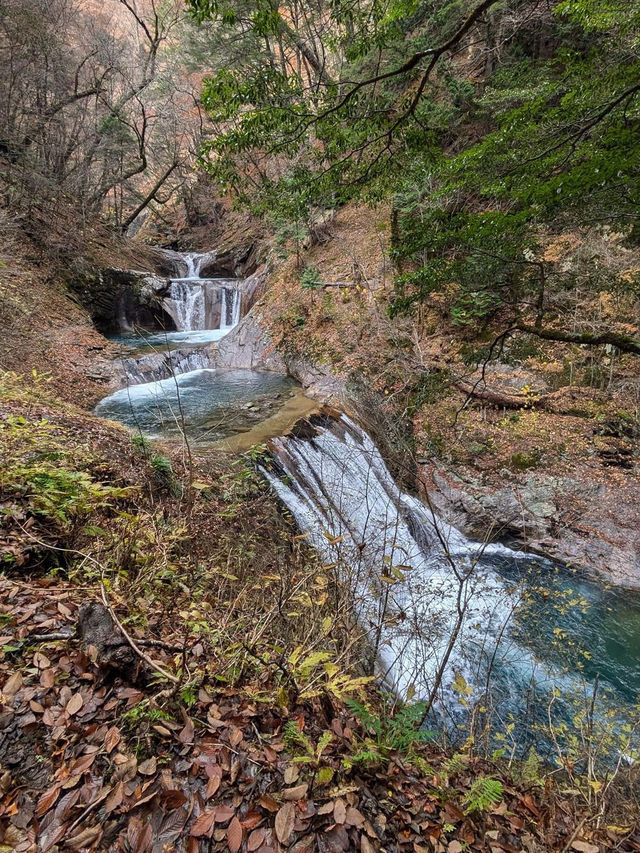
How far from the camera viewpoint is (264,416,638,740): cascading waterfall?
4.58 m

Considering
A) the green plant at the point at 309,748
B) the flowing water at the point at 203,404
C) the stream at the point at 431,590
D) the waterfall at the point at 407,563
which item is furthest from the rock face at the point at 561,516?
the green plant at the point at 309,748

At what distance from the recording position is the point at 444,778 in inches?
90.7

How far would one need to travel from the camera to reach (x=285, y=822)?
1592mm

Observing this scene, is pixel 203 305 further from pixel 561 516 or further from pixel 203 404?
pixel 561 516

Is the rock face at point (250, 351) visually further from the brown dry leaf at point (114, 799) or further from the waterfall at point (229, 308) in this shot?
the brown dry leaf at point (114, 799)

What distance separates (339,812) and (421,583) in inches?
191

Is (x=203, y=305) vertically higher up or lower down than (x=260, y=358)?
higher up

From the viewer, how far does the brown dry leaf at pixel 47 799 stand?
1441mm

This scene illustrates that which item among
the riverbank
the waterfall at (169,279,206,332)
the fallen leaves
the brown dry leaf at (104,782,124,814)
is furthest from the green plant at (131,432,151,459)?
the waterfall at (169,279,206,332)

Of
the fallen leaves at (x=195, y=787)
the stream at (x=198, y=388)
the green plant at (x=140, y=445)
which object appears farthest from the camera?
the stream at (x=198, y=388)

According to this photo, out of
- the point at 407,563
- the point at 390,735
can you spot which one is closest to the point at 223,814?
the point at 390,735

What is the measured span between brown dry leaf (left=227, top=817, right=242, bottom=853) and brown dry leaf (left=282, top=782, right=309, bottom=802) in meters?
0.23

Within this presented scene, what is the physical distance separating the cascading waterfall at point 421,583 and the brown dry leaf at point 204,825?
2.17 metres

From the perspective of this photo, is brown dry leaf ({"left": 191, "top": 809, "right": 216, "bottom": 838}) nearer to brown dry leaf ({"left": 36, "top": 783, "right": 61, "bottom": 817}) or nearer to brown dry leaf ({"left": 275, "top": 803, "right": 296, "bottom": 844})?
brown dry leaf ({"left": 275, "top": 803, "right": 296, "bottom": 844})
